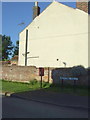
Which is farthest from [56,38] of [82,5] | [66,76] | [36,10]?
[66,76]

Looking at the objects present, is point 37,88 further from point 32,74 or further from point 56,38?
point 56,38

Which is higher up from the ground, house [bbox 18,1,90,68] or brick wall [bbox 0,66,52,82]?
house [bbox 18,1,90,68]

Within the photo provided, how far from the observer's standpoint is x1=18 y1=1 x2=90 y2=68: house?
2327 cm

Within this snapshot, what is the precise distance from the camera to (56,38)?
25.6 meters

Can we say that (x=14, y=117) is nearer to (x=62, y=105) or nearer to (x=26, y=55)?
(x=62, y=105)

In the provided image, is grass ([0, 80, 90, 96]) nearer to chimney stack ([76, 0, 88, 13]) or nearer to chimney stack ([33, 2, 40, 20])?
chimney stack ([76, 0, 88, 13])

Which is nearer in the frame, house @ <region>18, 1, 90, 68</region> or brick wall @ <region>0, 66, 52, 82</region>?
brick wall @ <region>0, 66, 52, 82</region>

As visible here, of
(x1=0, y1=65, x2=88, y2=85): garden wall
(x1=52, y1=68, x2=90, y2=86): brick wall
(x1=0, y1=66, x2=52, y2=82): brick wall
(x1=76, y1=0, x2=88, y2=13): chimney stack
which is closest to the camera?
(x1=52, y1=68, x2=90, y2=86): brick wall

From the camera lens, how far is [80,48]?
2308 cm

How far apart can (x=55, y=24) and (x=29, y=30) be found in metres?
4.81

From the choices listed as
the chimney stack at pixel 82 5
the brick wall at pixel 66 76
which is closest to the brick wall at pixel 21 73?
the brick wall at pixel 66 76

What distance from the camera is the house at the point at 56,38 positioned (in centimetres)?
2327

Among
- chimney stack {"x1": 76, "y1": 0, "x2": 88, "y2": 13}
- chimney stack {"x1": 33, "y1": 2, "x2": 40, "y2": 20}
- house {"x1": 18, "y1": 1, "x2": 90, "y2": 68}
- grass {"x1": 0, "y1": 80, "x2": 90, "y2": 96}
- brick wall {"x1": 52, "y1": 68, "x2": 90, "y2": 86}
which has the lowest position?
grass {"x1": 0, "y1": 80, "x2": 90, "y2": 96}

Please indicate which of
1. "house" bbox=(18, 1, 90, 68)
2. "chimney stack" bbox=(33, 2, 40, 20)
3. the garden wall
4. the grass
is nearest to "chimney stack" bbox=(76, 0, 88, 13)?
"house" bbox=(18, 1, 90, 68)
